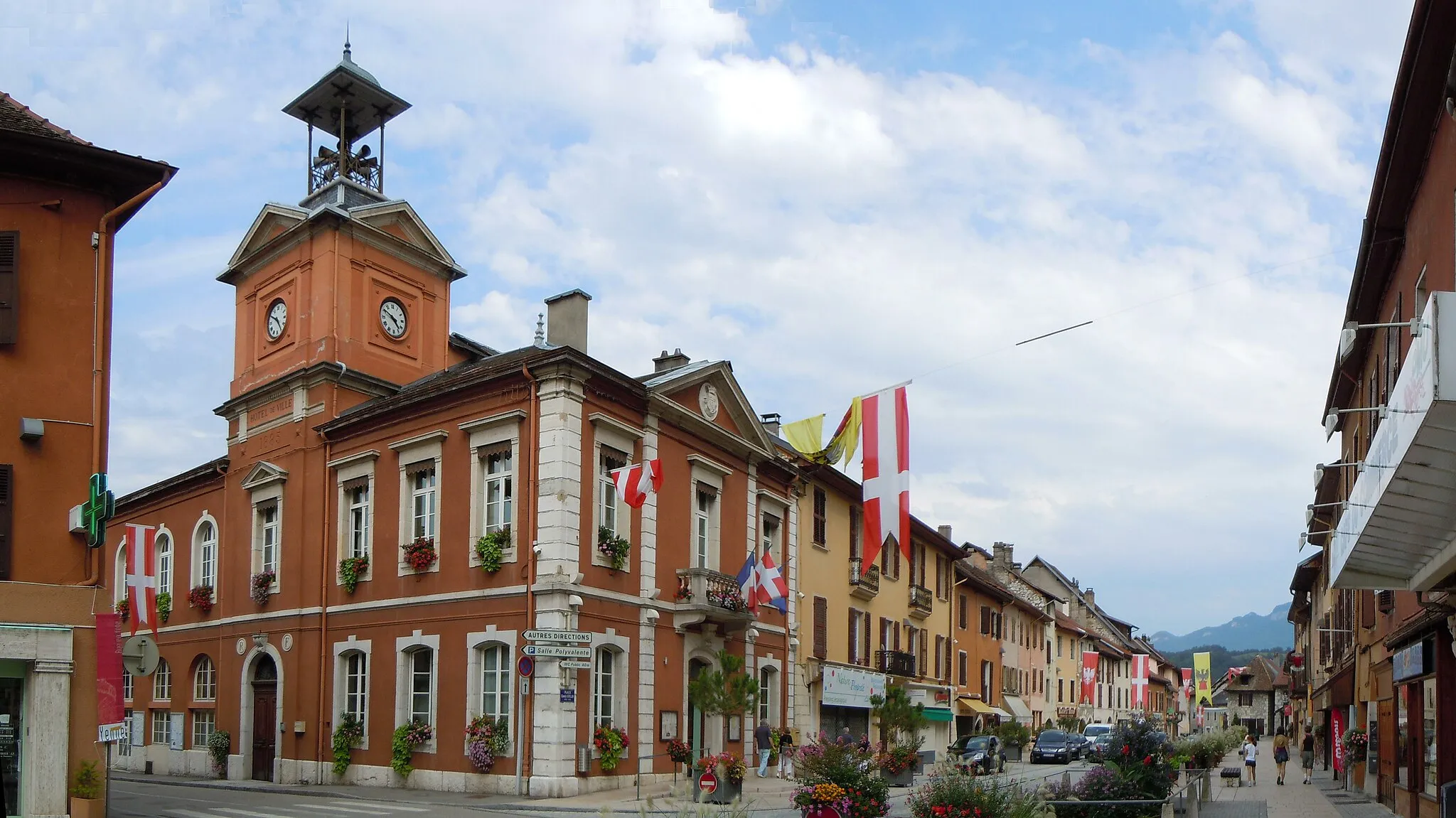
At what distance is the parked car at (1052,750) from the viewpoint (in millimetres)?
46062

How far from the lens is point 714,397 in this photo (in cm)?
2975

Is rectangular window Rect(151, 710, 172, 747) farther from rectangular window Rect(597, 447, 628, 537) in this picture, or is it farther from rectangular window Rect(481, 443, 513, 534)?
rectangular window Rect(597, 447, 628, 537)

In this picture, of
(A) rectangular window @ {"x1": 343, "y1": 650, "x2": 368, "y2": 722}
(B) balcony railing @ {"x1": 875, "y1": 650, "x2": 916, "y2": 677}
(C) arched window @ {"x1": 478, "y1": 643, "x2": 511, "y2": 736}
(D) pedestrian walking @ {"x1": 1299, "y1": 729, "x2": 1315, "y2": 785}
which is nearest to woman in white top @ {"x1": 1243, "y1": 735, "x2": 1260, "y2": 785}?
(D) pedestrian walking @ {"x1": 1299, "y1": 729, "x2": 1315, "y2": 785}

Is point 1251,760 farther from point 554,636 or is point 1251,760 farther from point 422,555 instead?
point 422,555

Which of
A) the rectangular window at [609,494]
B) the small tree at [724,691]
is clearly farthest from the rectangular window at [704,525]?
the small tree at [724,691]

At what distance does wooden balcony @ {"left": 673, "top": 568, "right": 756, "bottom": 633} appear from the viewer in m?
27.2

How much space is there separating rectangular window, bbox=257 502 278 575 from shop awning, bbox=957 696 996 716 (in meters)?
Result: 29.2

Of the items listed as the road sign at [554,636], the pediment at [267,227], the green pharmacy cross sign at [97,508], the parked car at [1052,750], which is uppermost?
the pediment at [267,227]

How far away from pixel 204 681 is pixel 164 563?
4.58 metres

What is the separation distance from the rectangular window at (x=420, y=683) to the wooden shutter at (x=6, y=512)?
1019cm

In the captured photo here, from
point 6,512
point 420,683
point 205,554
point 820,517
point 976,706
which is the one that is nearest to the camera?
point 6,512

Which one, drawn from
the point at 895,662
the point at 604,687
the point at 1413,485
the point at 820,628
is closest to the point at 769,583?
the point at 604,687

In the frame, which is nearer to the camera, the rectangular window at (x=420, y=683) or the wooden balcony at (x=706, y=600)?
the rectangular window at (x=420, y=683)

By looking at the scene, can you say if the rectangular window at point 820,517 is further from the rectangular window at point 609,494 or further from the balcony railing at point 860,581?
the rectangular window at point 609,494
